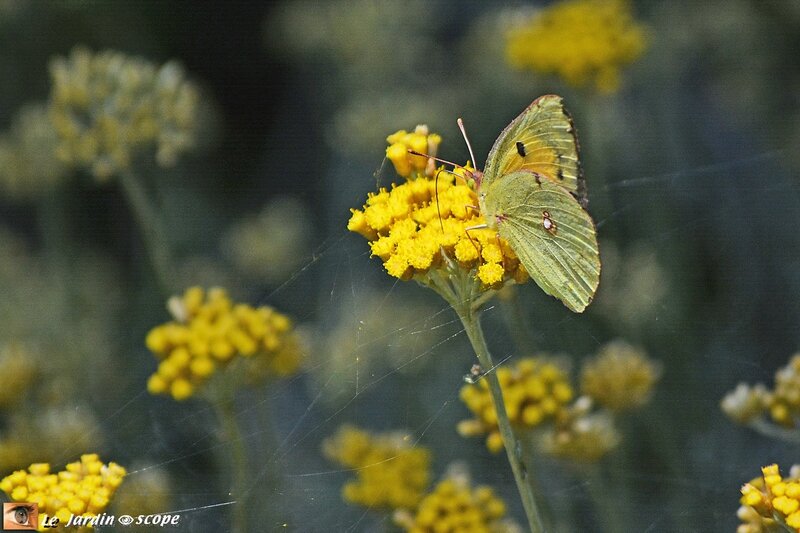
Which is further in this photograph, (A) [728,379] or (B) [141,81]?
(B) [141,81]

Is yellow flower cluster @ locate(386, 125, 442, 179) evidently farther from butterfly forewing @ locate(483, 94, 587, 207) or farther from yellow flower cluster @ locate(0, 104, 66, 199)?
yellow flower cluster @ locate(0, 104, 66, 199)

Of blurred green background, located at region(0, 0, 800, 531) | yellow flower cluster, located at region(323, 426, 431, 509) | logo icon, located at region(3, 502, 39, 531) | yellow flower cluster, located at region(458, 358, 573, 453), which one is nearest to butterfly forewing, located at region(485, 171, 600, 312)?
blurred green background, located at region(0, 0, 800, 531)

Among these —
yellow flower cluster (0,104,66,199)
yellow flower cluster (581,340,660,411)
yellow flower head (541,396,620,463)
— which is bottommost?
yellow flower head (541,396,620,463)

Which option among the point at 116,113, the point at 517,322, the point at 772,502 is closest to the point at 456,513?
the point at 517,322

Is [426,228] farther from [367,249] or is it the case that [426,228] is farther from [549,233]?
[367,249]

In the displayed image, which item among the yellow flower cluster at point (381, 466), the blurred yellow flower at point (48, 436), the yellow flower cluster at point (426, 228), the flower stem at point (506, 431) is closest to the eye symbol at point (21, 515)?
the blurred yellow flower at point (48, 436)

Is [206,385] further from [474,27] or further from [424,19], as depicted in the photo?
[474,27]

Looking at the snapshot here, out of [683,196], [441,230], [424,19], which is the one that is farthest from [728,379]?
[424,19]
